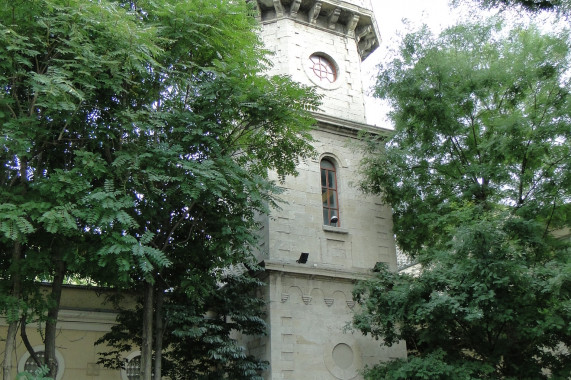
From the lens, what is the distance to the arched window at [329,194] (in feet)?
55.9

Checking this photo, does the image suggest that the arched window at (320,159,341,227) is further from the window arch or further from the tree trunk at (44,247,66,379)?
the tree trunk at (44,247,66,379)

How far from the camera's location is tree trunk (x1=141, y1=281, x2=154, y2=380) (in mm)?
12102

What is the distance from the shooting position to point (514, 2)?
34.1 feet

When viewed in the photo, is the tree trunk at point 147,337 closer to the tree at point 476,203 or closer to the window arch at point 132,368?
the window arch at point 132,368

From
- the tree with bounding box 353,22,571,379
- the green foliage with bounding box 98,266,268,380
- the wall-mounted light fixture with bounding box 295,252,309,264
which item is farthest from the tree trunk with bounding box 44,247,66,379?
the tree with bounding box 353,22,571,379

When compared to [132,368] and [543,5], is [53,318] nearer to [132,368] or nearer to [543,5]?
[132,368]

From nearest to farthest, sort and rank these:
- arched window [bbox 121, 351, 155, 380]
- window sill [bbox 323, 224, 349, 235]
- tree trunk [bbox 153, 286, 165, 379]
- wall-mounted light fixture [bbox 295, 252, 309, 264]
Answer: tree trunk [bbox 153, 286, 165, 379] → wall-mounted light fixture [bbox 295, 252, 309, 264] → arched window [bbox 121, 351, 155, 380] → window sill [bbox 323, 224, 349, 235]

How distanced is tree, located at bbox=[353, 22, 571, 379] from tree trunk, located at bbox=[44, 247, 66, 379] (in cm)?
680

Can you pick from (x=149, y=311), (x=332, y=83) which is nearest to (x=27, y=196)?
(x=149, y=311)

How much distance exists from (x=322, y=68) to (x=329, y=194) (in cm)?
454

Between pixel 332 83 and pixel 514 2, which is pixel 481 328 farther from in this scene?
pixel 332 83

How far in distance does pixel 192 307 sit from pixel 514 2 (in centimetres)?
929

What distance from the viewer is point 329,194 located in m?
17.4

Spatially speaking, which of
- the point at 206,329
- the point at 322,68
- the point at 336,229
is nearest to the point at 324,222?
the point at 336,229
